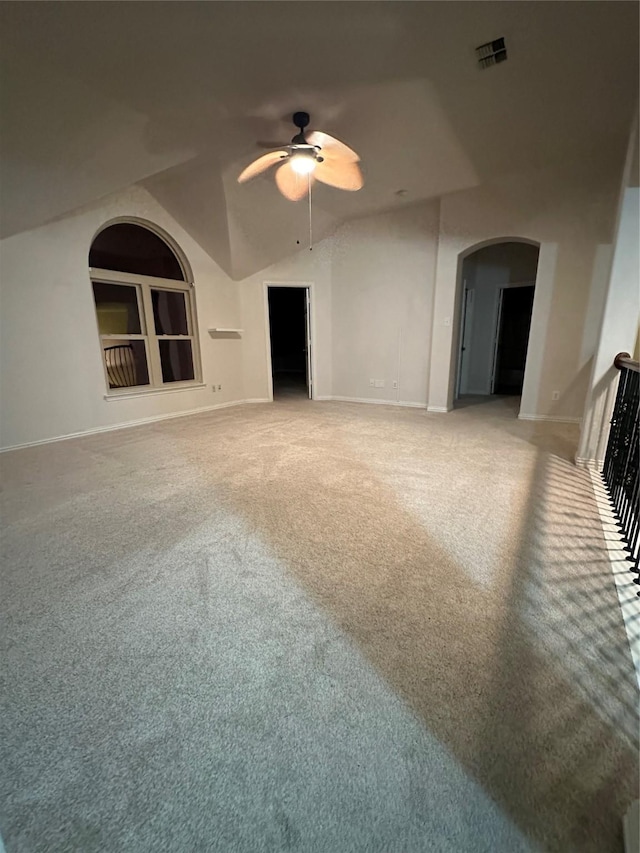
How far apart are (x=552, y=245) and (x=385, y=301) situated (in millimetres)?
2246

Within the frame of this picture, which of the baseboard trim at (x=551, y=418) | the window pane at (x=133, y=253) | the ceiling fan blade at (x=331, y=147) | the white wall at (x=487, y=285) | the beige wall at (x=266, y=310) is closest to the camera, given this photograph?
the ceiling fan blade at (x=331, y=147)

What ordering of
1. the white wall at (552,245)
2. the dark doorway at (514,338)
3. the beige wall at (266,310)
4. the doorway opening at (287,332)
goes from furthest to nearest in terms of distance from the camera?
the doorway opening at (287,332)
the dark doorway at (514,338)
the beige wall at (266,310)
the white wall at (552,245)

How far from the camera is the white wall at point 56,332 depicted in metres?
3.58

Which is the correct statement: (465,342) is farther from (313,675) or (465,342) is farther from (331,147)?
(313,675)

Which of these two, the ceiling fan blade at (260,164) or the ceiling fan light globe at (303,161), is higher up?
the ceiling fan blade at (260,164)

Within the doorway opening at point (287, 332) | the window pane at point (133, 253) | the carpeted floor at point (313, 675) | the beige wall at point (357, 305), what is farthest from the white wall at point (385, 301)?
the doorway opening at point (287, 332)

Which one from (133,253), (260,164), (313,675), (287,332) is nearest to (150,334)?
(133,253)

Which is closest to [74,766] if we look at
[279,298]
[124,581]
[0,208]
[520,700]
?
[124,581]

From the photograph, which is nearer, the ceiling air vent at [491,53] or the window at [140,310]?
the ceiling air vent at [491,53]

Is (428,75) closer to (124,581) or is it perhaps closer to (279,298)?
(124,581)

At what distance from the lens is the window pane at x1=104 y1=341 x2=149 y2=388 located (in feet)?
15.0

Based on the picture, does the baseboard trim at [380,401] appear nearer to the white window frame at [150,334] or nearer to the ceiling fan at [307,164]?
the white window frame at [150,334]

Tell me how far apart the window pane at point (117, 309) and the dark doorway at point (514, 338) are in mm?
6713

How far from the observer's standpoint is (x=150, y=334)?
4.91 metres
